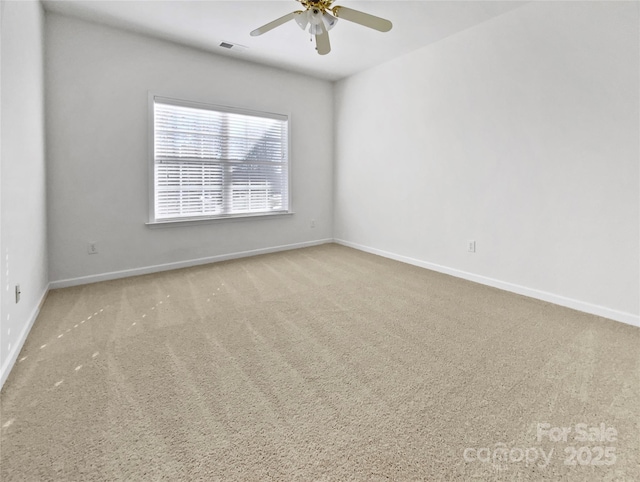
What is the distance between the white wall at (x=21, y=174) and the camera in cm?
184

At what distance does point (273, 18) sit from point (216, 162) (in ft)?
5.75

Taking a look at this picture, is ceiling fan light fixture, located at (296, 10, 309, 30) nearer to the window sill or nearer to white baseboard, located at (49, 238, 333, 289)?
the window sill

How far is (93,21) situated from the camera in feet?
10.6

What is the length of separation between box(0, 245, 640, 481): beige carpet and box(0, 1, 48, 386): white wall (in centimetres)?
20

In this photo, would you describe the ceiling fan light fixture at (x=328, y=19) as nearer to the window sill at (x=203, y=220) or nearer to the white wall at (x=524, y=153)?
the white wall at (x=524, y=153)

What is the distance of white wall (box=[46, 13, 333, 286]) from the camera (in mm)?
3180

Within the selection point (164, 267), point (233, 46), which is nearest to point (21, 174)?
point (164, 267)

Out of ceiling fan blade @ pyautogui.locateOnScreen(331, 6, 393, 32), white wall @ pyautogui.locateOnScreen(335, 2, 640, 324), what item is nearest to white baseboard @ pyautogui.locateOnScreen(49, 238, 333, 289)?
white wall @ pyautogui.locateOnScreen(335, 2, 640, 324)

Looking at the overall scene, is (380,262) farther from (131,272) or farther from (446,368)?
(131,272)

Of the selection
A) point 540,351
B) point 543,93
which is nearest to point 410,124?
point 543,93

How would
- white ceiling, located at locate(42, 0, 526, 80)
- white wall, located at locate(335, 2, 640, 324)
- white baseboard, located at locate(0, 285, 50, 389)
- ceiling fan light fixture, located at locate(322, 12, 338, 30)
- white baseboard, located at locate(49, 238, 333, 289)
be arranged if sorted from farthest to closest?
1. white baseboard, located at locate(49, 238, 333, 289)
2. white ceiling, located at locate(42, 0, 526, 80)
3. ceiling fan light fixture, located at locate(322, 12, 338, 30)
4. white wall, located at locate(335, 2, 640, 324)
5. white baseboard, located at locate(0, 285, 50, 389)

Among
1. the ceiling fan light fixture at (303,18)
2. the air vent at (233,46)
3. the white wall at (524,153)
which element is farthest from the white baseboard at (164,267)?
the ceiling fan light fixture at (303,18)

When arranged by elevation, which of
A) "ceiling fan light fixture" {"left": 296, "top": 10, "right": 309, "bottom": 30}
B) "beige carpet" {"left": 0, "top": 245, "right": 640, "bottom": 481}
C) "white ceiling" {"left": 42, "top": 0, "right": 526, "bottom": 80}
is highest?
"white ceiling" {"left": 42, "top": 0, "right": 526, "bottom": 80}

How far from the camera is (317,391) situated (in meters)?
1.66
